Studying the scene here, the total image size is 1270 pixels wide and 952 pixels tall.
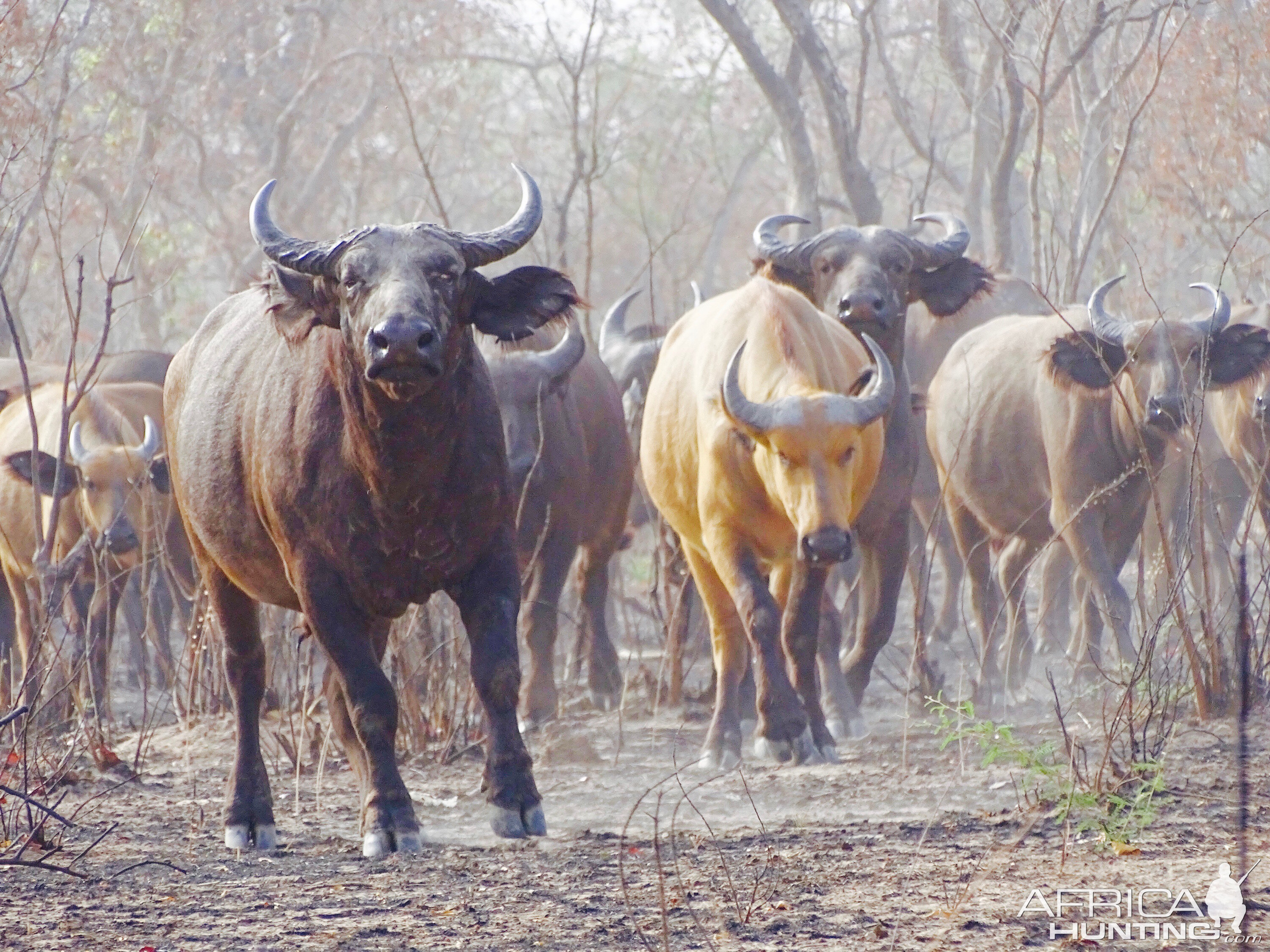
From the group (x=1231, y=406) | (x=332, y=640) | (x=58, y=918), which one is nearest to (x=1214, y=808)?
(x=332, y=640)

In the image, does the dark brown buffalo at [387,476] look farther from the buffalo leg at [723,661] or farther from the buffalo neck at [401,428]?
the buffalo leg at [723,661]

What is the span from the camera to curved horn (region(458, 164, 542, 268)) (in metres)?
5.02

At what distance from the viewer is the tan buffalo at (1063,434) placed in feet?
25.3

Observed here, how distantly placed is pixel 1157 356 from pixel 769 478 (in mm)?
2383

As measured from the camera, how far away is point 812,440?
6.12 meters

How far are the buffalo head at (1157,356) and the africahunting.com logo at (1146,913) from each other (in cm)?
386

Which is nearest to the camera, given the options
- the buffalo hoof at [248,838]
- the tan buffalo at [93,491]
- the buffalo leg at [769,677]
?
the buffalo hoof at [248,838]

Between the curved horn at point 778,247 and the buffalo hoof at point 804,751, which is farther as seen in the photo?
the curved horn at point 778,247

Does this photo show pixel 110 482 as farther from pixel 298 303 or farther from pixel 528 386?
pixel 298 303

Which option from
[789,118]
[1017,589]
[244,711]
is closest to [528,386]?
[244,711]

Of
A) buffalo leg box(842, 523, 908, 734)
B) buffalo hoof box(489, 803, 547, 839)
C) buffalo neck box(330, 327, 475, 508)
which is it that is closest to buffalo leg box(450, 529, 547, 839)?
buffalo hoof box(489, 803, 547, 839)

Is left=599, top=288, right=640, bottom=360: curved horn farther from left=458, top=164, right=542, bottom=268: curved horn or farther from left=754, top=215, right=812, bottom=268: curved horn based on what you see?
left=458, top=164, right=542, bottom=268: curved horn

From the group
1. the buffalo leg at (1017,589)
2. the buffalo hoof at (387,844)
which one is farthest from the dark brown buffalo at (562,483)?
the buffalo hoof at (387,844)

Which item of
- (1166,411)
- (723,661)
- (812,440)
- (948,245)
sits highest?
(948,245)
